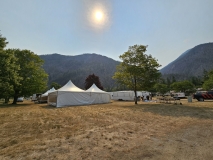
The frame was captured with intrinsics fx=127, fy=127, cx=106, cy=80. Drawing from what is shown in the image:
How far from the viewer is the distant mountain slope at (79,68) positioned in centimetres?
12554

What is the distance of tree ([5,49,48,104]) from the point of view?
21.7 metres

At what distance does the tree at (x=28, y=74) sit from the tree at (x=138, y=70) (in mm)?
14512

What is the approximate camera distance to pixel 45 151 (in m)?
3.34

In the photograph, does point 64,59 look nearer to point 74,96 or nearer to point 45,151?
point 74,96

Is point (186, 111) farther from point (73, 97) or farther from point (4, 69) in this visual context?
point (4, 69)

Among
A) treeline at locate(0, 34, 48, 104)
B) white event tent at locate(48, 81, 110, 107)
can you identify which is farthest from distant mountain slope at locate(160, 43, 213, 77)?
treeline at locate(0, 34, 48, 104)

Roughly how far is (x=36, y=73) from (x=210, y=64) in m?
162

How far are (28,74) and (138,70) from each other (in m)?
19.2

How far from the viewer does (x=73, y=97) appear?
18016 mm

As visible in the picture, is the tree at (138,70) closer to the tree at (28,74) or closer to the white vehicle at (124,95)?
the white vehicle at (124,95)

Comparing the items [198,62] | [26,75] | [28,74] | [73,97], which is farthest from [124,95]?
[198,62]

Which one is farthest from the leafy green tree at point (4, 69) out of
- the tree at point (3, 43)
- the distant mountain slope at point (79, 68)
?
the distant mountain slope at point (79, 68)

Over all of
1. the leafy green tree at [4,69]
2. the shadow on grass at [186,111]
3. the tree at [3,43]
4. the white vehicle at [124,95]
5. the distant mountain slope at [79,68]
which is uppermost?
the distant mountain slope at [79,68]

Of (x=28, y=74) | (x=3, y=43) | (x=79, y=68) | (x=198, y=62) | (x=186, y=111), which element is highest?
(x=198, y=62)
